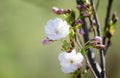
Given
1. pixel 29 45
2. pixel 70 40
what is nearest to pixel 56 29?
pixel 70 40

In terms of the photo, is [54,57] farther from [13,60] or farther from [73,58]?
[73,58]

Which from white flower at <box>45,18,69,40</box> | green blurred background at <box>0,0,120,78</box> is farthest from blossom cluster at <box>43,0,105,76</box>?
green blurred background at <box>0,0,120,78</box>

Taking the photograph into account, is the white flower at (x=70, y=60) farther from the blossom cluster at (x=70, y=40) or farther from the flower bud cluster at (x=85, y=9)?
the flower bud cluster at (x=85, y=9)

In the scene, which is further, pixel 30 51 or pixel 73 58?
pixel 30 51

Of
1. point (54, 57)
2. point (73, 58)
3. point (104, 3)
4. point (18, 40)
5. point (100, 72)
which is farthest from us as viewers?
point (18, 40)

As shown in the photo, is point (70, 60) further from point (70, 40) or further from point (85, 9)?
point (85, 9)

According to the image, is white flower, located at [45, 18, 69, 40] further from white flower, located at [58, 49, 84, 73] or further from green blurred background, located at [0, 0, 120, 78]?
green blurred background, located at [0, 0, 120, 78]

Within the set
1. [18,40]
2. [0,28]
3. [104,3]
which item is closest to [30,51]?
[18,40]
